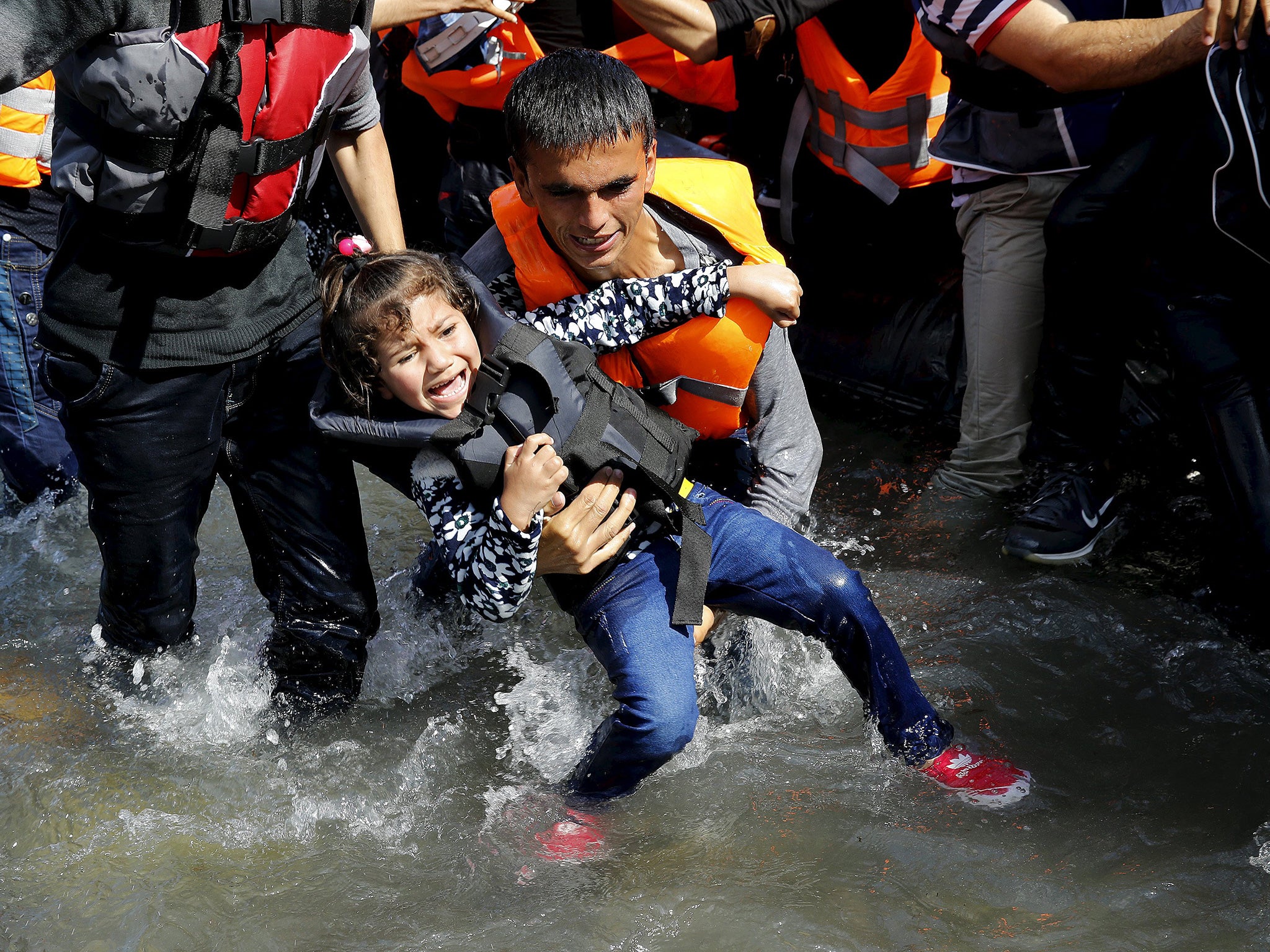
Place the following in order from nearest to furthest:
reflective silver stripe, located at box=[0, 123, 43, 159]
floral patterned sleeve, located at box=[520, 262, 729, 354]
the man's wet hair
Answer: the man's wet hair → floral patterned sleeve, located at box=[520, 262, 729, 354] → reflective silver stripe, located at box=[0, 123, 43, 159]

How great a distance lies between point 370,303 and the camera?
2285 millimetres

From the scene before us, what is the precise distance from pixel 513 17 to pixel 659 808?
7.24 ft

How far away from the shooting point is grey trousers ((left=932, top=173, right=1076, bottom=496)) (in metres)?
3.06

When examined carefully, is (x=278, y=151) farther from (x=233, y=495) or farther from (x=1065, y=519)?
(x=1065, y=519)

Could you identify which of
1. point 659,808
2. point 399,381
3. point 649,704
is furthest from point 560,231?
point 659,808

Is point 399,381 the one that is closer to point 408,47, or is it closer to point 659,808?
point 659,808

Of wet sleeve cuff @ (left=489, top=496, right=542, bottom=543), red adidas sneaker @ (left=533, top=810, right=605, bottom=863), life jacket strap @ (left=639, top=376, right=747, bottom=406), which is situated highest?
life jacket strap @ (left=639, top=376, right=747, bottom=406)

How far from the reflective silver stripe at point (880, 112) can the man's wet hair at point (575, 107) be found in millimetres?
1095

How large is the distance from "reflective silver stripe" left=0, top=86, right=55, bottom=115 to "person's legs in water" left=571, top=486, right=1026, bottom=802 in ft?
7.06

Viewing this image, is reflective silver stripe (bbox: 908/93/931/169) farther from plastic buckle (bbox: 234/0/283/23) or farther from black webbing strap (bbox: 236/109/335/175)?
plastic buckle (bbox: 234/0/283/23)

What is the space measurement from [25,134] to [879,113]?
242cm

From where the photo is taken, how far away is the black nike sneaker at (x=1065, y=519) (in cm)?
301

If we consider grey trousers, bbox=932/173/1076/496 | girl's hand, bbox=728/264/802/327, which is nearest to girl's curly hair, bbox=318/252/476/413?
girl's hand, bbox=728/264/802/327

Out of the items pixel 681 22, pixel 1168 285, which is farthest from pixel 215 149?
pixel 1168 285
